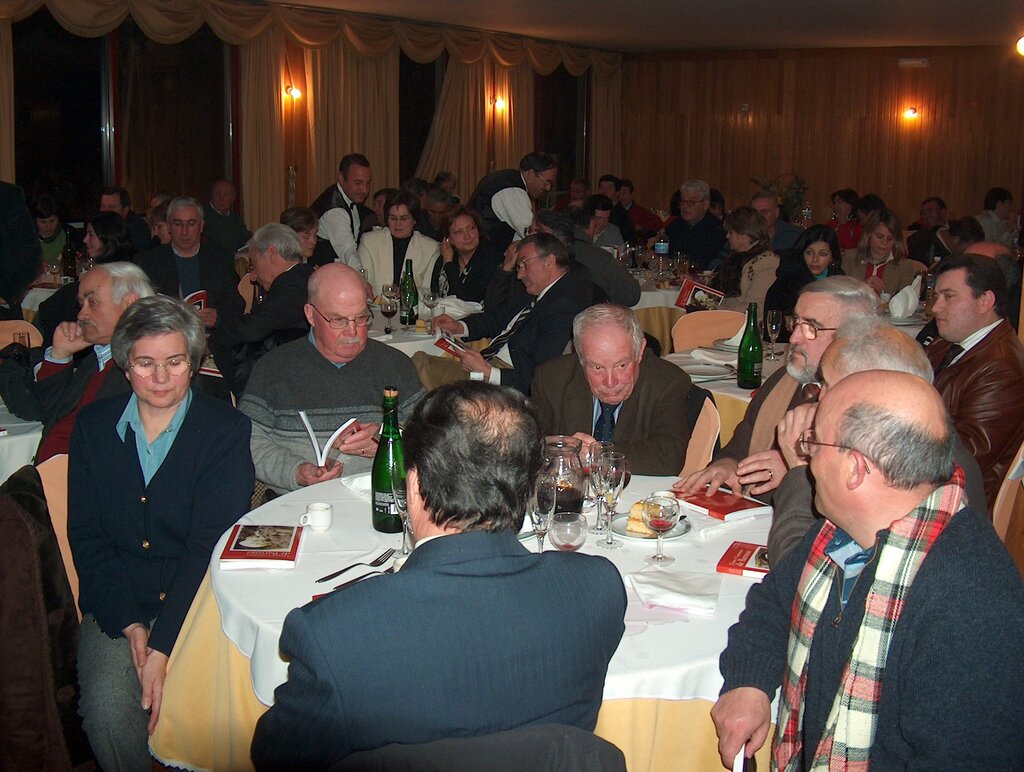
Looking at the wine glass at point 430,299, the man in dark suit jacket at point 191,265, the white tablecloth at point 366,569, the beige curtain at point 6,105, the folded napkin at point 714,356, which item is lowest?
the white tablecloth at point 366,569

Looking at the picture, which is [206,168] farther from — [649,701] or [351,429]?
[649,701]

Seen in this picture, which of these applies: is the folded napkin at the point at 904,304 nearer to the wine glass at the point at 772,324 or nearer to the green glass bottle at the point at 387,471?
the wine glass at the point at 772,324

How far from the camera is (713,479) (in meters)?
2.93

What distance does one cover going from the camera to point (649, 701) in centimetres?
198

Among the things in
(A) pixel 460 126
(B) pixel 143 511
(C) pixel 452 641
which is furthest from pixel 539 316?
(A) pixel 460 126

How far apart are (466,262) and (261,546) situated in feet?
16.1

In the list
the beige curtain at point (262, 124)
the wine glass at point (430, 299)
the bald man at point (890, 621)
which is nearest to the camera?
the bald man at point (890, 621)

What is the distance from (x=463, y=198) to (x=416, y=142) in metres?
0.96

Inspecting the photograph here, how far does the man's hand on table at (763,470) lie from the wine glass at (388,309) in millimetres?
3322

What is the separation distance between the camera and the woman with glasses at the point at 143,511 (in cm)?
255

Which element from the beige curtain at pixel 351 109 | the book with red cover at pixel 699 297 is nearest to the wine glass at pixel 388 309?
the book with red cover at pixel 699 297

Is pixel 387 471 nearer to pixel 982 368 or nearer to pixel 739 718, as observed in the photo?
pixel 739 718

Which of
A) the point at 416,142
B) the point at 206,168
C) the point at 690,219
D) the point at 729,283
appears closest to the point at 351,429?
the point at 729,283

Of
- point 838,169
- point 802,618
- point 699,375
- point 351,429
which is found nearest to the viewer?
point 802,618
